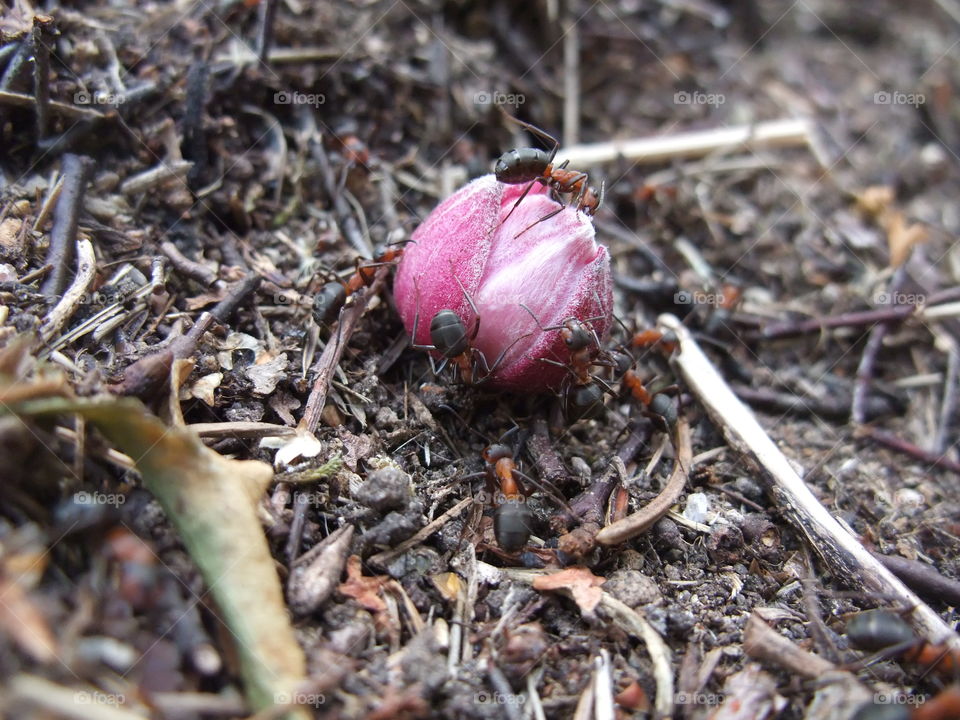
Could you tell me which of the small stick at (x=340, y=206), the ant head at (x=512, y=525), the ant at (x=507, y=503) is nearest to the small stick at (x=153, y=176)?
the small stick at (x=340, y=206)

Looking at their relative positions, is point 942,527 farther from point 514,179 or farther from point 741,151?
point 741,151

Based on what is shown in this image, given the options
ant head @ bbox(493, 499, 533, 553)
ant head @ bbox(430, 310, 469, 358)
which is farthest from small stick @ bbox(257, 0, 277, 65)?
ant head @ bbox(493, 499, 533, 553)

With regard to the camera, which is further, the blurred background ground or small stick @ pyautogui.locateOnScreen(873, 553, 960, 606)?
small stick @ pyautogui.locateOnScreen(873, 553, 960, 606)

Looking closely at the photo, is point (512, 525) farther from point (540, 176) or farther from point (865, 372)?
point (865, 372)

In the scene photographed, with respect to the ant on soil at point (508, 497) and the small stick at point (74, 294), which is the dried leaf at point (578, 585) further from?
the small stick at point (74, 294)

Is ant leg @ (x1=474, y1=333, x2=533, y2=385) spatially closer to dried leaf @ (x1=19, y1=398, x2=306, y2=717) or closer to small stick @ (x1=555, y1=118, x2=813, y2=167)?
dried leaf @ (x1=19, y1=398, x2=306, y2=717)

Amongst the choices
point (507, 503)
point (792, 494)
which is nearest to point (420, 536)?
point (507, 503)

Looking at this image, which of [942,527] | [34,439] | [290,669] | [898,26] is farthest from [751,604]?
[898,26]
